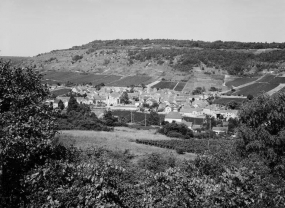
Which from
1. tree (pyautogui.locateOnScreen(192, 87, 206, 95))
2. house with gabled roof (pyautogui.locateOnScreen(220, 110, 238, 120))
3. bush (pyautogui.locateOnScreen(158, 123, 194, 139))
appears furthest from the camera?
tree (pyautogui.locateOnScreen(192, 87, 206, 95))

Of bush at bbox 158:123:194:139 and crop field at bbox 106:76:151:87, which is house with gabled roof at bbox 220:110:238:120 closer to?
bush at bbox 158:123:194:139

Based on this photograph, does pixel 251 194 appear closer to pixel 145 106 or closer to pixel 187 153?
pixel 187 153

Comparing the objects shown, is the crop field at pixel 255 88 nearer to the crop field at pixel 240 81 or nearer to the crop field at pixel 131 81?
the crop field at pixel 240 81

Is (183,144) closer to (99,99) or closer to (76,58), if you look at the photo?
(99,99)

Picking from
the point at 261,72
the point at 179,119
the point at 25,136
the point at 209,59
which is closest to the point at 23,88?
the point at 25,136

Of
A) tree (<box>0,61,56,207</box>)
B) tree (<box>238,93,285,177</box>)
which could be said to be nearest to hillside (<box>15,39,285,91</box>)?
tree (<box>238,93,285,177</box>)
